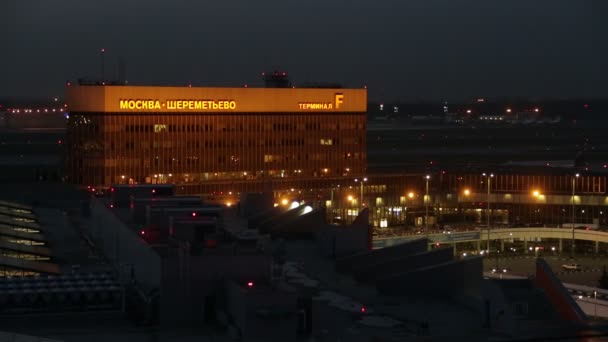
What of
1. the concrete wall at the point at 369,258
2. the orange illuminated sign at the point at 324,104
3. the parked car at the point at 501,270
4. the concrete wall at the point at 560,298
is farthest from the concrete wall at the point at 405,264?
the orange illuminated sign at the point at 324,104

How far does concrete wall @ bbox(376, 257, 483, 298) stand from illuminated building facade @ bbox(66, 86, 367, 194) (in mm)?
38652

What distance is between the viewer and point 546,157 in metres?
95.8

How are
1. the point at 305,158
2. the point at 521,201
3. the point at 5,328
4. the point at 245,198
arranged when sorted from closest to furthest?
the point at 5,328
the point at 245,198
the point at 521,201
the point at 305,158

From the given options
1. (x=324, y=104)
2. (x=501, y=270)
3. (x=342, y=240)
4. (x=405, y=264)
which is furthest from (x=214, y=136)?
(x=405, y=264)

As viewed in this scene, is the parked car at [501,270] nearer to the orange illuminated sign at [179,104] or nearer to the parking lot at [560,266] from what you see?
the parking lot at [560,266]

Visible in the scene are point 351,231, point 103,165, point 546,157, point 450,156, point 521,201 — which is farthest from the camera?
point 450,156

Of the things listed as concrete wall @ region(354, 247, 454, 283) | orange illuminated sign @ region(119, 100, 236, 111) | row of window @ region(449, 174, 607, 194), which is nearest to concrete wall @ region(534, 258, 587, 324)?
concrete wall @ region(354, 247, 454, 283)

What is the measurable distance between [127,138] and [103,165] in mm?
1904

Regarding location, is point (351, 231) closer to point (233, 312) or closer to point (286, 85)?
point (233, 312)

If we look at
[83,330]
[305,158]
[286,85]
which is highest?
[286,85]

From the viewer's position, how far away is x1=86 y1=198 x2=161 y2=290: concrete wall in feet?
70.0

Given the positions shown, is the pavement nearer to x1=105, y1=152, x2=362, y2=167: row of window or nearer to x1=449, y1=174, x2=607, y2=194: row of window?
x1=449, y1=174, x2=607, y2=194: row of window

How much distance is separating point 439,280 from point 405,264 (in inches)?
80.4

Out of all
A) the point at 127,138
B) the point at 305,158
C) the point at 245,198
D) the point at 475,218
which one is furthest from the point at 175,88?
the point at 245,198
